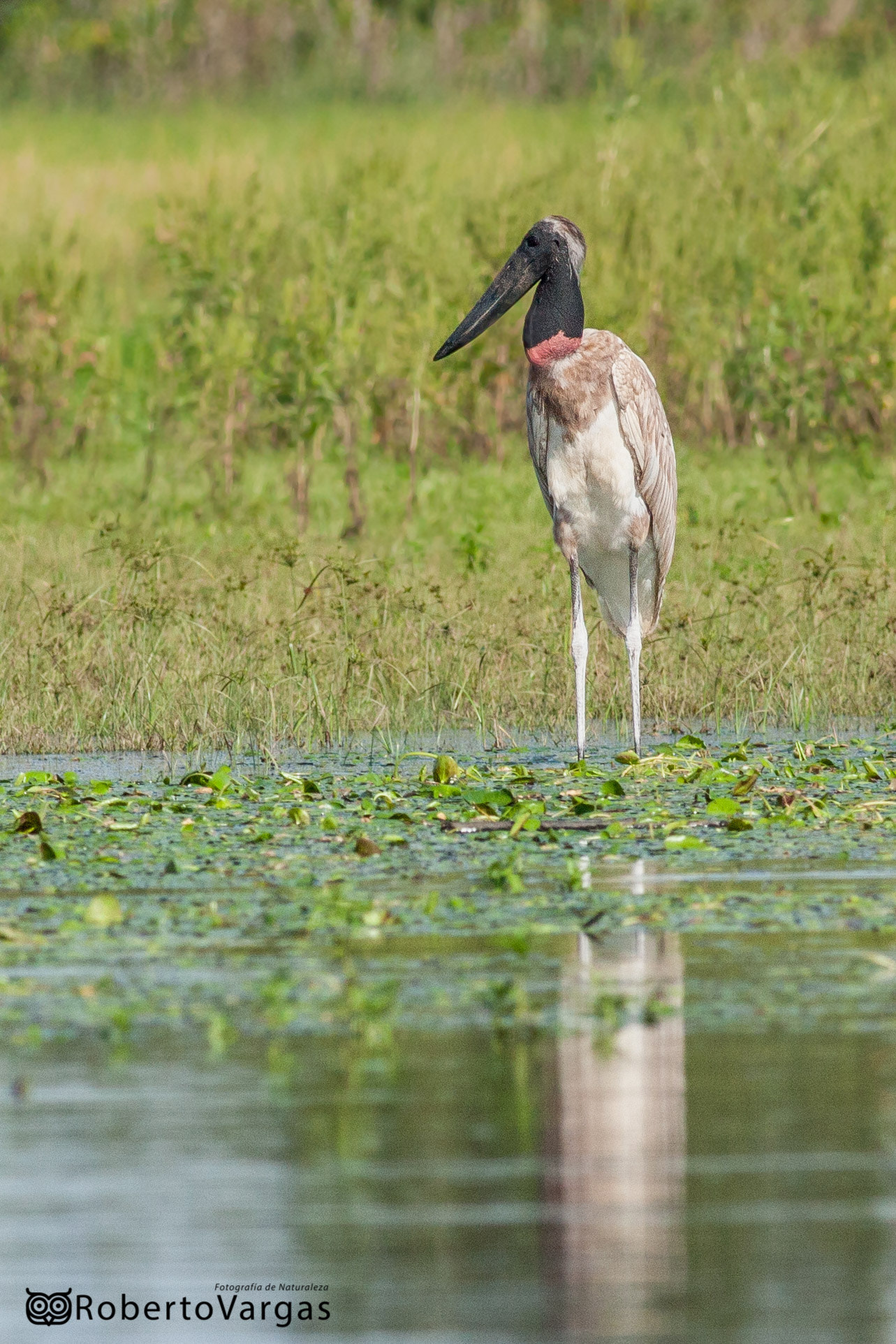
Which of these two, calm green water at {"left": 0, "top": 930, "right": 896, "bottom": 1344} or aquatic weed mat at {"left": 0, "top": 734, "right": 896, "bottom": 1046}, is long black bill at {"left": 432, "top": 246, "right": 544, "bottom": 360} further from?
calm green water at {"left": 0, "top": 930, "right": 896, "bottom": 1344}

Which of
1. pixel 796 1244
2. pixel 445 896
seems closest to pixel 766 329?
pixel 445 896

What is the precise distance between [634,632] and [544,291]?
4.64 ft

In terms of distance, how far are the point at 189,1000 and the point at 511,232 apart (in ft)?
41.8

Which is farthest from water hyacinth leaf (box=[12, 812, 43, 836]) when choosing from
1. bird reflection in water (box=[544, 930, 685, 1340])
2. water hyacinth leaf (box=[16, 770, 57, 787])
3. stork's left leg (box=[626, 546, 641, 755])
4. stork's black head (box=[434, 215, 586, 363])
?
stork's black head (box=[434, 215, 586, 363])

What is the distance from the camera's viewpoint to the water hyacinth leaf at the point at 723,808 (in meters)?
8.20

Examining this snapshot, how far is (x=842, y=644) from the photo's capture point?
441 inches

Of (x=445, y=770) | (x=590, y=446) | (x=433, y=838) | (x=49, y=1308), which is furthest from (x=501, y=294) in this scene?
(x=49, y=1308)

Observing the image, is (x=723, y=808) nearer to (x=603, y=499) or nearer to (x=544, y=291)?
(x=603, y=499)

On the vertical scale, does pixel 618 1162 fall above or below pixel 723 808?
below

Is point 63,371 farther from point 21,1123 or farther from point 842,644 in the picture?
point 21,1123

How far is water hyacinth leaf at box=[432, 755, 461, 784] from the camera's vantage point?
8820 millimetres

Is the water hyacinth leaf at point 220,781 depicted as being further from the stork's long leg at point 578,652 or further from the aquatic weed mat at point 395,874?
the stork's long leg at point 578,652

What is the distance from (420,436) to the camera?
18.3 meters

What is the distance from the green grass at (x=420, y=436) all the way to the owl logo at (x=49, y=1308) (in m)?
6.37
